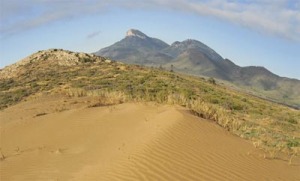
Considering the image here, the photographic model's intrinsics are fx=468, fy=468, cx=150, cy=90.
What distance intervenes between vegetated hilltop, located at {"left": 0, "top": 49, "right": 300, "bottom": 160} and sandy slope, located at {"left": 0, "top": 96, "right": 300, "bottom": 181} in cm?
266

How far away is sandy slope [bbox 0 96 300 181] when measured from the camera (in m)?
9.39

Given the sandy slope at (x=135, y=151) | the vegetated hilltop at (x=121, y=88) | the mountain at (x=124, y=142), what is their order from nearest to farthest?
the sandy slope at (x=135, y=151) < the mountain at (x=124, y=142) < the vegetated hilltop at (x=121, y=88)

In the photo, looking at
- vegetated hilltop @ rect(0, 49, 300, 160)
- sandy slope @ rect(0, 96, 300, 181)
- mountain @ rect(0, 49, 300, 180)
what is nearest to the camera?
sandy slope @ rect(0, 96, 300, 181)

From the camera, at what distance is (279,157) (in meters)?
12.3

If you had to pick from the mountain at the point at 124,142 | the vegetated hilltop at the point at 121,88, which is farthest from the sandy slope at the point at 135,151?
the vegetated hilltop at the point at 121,88

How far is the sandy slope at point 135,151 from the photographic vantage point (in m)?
9.39

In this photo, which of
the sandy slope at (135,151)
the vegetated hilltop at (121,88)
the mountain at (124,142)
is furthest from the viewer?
the vegetated hilltop at (121,88)

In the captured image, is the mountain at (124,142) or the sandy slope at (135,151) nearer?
the sandy slope at (135,151)

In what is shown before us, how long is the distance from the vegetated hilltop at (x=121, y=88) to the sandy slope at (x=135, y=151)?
8.74 feet

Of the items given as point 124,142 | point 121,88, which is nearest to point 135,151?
point 124,142

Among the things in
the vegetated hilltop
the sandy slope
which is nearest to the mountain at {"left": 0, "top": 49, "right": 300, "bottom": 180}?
the sandy slope

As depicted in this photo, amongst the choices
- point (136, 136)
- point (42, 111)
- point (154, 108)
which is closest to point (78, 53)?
point (42, 111)

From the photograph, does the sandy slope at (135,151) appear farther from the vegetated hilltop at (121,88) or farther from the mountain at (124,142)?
the vegetated hilltop at (121,88)

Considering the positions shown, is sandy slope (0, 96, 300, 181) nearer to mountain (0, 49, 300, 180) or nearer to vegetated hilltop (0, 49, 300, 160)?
mountain (0, 49, 300, 180)
